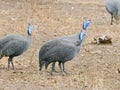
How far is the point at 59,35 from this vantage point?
1294 cm

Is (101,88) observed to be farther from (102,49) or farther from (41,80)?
(102,49)

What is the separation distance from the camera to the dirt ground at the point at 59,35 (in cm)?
812

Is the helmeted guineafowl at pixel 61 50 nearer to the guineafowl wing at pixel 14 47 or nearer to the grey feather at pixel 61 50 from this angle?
the grey feather at pixel 61 50

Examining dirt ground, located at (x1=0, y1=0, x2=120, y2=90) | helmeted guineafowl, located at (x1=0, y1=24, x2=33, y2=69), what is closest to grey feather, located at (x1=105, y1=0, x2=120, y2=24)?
dirt ground, located at (x1=0, y1=0, x2=120, y2=90)

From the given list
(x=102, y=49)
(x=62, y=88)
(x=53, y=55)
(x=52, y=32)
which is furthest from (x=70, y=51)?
(x=52, y=32)

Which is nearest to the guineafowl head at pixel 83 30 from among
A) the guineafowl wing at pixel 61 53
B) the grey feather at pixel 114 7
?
the guineafowl wing at pixel 61 53

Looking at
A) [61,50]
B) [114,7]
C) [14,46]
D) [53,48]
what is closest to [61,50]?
[61,50]

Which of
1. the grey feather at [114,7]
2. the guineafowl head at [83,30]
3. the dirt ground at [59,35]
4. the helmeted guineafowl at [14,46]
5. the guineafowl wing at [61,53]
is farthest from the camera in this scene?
the grey feather at [114,7]

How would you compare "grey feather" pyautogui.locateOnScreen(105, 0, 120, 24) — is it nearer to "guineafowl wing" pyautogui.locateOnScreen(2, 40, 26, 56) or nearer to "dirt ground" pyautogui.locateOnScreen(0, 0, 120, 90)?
"dirt ground" pyautogui.locateOnScreen(0, 0, 120, 90)

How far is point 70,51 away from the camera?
8.45 metres

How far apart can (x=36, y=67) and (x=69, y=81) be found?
1.23 m

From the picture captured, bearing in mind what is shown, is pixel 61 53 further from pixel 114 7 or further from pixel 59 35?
pixel 114 7

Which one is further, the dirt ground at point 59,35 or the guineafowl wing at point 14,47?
the guineafowl wing at point 14,47

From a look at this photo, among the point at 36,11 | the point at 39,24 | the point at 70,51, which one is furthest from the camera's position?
the point at 36,11
